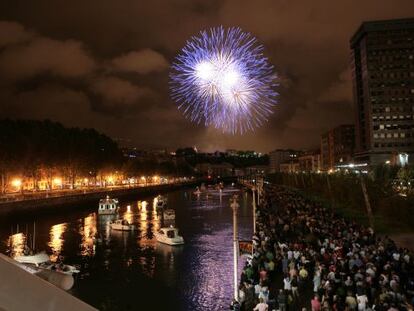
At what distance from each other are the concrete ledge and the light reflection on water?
8.99 m

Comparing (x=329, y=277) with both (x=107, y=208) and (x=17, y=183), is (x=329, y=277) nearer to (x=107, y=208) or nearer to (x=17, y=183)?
(x=107, y=208)

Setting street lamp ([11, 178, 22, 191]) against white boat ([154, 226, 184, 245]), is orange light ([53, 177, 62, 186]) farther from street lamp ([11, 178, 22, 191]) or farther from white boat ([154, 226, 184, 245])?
white boat ([154, 226, 184, 245])

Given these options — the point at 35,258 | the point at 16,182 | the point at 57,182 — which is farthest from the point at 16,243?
the point at 57,182

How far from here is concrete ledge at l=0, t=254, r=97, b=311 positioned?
2.04 metres

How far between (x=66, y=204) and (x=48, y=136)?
17836mm

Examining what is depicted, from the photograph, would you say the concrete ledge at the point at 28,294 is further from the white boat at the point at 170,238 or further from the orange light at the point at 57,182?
the orange light at the point at 57,182

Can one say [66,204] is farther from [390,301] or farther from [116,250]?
[390,301]

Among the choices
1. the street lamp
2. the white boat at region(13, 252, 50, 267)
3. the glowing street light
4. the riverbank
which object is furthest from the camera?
the street lamp

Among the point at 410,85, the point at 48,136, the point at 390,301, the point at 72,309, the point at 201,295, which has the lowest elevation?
the point at 201,295

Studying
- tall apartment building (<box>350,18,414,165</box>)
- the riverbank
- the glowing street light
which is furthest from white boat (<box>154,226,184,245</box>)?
tall apartment building (<box>350,18,414,165</box>)

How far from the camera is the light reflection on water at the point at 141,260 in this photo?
2523 centimetres

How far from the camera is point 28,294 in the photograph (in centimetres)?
209

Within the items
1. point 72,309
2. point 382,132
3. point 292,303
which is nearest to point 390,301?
point 292,303

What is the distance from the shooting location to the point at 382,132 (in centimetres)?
14925
